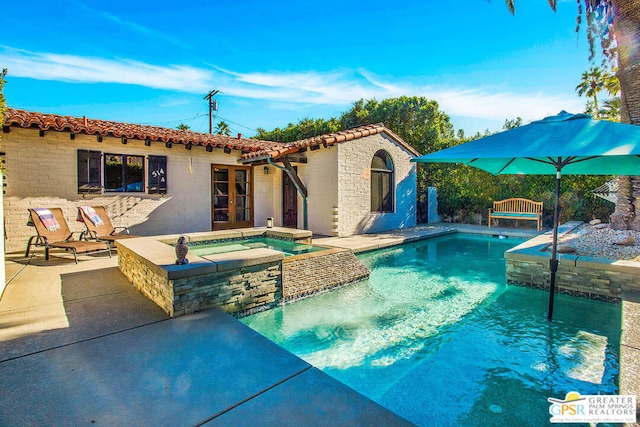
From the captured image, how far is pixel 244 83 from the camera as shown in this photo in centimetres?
1667

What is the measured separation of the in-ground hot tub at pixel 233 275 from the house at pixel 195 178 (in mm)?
4298

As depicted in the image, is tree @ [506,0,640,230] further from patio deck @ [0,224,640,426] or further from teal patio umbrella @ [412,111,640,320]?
patio deck @ [0,224,640,426]

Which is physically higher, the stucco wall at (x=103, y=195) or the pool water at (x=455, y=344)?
the stucco wall at (x=103, y=195)

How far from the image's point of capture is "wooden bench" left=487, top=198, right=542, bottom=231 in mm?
12398

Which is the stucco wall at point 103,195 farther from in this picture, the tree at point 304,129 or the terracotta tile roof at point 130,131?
the tree at point 304,129

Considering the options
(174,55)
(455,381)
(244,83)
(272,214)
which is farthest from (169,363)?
(244,83)

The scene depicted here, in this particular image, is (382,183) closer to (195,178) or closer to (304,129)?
(195,178)

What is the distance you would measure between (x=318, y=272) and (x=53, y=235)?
591cm

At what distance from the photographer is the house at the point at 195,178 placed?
26.5 ft

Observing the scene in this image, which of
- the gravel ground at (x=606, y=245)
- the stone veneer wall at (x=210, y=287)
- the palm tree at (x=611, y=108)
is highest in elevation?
the palm tree at (x=611, y=108)

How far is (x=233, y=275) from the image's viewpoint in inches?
171

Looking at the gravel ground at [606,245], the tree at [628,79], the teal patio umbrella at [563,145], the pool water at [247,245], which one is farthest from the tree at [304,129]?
the teal patio umbrella at [563,145]

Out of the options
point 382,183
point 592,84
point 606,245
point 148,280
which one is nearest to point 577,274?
point 606,245

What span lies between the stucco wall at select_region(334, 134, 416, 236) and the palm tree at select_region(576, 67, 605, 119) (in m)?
19.7
